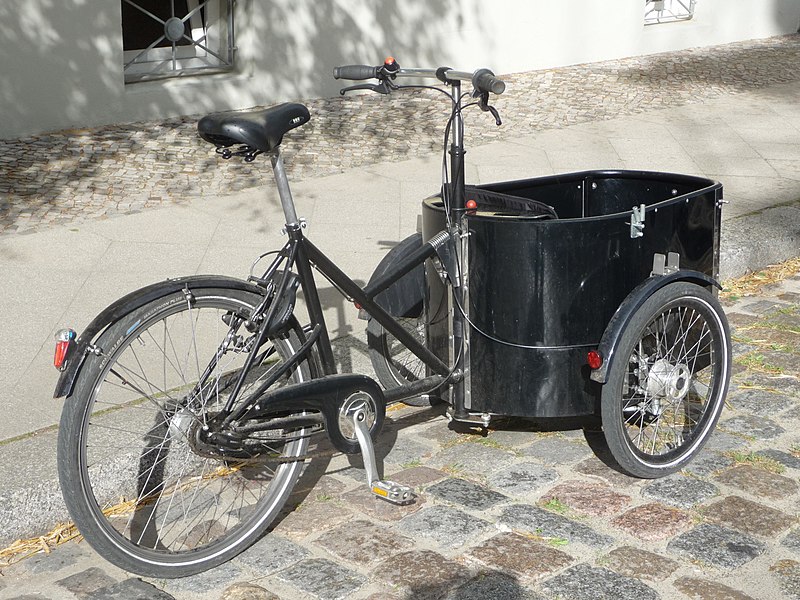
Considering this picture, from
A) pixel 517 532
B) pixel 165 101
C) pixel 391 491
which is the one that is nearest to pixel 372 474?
pixel 391 491

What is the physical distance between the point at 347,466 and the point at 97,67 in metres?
5.35

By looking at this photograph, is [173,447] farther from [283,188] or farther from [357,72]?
[357,72]

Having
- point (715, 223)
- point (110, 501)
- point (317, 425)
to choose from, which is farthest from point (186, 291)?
point (715, 223)

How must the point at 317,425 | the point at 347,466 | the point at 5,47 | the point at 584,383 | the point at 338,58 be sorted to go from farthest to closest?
the point at 338,58, the point at 5,47, the point at 347,466, the point at 584,383, the point at 317,425

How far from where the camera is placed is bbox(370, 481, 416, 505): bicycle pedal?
11.4 ft

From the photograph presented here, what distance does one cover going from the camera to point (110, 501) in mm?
3648

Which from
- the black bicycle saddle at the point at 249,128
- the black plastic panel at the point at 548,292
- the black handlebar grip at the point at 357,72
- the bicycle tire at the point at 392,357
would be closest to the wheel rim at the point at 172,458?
the black bicycle saddle at the point at 249,128

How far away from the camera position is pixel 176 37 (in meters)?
8.98

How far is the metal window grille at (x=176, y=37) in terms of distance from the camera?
8906 mm

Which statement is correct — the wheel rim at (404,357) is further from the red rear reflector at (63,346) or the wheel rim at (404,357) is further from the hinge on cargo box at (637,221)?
the red rear reflector at (63,346)

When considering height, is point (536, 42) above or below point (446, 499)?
above

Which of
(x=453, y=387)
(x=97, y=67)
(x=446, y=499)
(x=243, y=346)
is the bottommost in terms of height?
(x=446, y=499)

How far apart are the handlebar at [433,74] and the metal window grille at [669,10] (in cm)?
911

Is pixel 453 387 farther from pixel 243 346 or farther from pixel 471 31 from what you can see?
pixel 471 31
